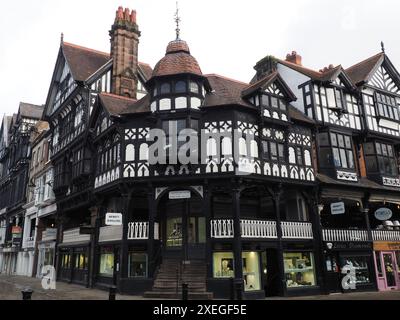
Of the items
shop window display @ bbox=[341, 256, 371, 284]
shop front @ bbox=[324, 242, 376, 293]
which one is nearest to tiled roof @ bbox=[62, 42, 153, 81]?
shop front @ bbox=[324, 242, 376, 293]

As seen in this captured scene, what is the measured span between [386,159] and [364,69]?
6.46 m

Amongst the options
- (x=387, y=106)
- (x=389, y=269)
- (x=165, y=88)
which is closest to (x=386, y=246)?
(x=389, y=269)

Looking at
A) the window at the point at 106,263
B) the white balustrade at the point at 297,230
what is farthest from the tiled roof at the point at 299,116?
the window at the point at 106,263

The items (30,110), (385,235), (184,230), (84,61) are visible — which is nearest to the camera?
(184,230)

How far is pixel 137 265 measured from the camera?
59.9 feet

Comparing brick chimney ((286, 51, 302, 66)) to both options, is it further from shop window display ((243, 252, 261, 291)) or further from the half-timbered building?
the half-timbered building

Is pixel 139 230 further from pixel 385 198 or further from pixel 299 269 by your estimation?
pixel 385 198

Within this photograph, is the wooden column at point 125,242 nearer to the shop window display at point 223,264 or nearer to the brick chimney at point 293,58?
the shop window display at point 223,264

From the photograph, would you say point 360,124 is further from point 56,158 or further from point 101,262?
point 56,158

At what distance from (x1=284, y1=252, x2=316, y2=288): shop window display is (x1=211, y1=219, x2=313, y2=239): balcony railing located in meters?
1.04

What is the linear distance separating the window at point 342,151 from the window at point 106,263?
44.9 ft

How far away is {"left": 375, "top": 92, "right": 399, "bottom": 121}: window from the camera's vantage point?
24.5 m

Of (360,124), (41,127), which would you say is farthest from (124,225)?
(41,127)

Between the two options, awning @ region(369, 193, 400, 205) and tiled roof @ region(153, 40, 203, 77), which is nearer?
tiled roof @ region(153, 40, 203, 77)
